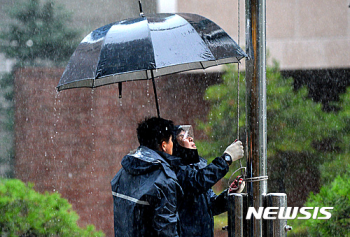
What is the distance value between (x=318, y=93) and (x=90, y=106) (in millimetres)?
4239

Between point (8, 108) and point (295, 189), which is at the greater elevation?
point (8, 108)

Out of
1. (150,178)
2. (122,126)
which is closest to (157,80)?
(122,126)

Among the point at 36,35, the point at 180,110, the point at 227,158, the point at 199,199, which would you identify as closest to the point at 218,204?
the point at 199,199

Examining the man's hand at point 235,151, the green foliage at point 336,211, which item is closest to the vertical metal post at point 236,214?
the man's hand at point 235,151

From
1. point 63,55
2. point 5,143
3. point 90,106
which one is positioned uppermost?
point 63,55

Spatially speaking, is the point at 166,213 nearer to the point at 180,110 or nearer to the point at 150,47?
the point at 150,47

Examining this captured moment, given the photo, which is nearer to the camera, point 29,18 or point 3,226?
point 3,226

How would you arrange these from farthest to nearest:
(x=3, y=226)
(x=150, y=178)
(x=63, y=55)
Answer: (x=63, y=55), (x=3, y=226), (x=150, y=178)

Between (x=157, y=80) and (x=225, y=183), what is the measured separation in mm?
2394

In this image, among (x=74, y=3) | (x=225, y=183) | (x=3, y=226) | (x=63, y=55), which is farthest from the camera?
(x=74, y=3)

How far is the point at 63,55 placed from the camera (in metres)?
8.55

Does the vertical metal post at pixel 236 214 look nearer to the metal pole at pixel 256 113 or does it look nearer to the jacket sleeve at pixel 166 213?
the metal pole at pixel 256 113

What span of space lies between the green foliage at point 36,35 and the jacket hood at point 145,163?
6021mm

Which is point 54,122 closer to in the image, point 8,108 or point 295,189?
point 8,108
